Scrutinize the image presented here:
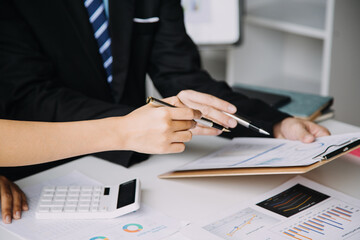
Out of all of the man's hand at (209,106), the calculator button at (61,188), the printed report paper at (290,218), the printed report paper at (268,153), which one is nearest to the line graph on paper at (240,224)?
the printed report paper at (290,218)

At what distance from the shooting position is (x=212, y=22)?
2.35m

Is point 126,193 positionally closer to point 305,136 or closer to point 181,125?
point 181,125

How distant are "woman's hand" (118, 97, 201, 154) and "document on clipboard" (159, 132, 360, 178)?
0.12 metres

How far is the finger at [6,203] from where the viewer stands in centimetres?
95

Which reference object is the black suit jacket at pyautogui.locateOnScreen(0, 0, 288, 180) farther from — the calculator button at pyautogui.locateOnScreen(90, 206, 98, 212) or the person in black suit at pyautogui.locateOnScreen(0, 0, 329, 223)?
the calculator button at pyautogui.locateOnScreen(90, 206, 98, 212)

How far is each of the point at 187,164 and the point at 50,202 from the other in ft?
1.06

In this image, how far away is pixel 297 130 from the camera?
3.98 feet

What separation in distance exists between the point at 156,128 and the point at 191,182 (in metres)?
0.21

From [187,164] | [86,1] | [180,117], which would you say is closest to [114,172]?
[187,164]

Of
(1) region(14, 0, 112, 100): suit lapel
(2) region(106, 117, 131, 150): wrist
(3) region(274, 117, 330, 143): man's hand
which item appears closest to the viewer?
(2) region(106, 117, 131, 150): wrist

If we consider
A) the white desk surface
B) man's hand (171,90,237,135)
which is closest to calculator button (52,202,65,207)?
the white desk surface

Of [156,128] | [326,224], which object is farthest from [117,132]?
[326,224]

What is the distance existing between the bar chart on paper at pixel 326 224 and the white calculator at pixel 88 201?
0.97 ft

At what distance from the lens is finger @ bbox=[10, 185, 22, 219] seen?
38.2 inches
